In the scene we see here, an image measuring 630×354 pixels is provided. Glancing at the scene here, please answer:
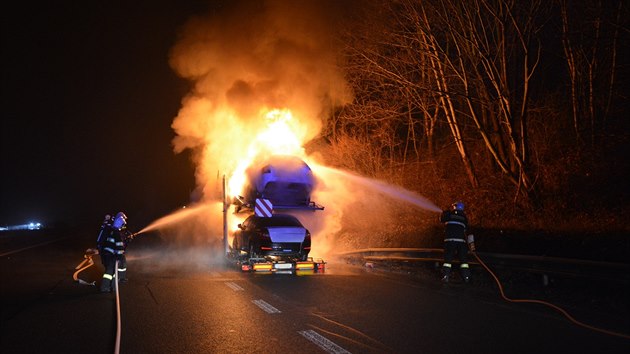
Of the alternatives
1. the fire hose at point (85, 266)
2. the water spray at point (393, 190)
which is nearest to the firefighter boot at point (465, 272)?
the fire hose at point (85, 266)

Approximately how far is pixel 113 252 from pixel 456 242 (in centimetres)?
728

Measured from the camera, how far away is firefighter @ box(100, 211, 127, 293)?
10750 mm

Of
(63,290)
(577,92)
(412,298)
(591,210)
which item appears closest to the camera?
(412,298)

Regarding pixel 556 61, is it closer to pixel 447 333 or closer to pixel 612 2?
pixel 612 2

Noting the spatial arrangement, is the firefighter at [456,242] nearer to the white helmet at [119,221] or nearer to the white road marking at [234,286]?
the white road marking at [234,286]

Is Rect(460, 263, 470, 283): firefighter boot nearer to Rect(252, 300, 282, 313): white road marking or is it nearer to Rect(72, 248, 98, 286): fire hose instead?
Rect(252, 300, 282, 313): white road marking

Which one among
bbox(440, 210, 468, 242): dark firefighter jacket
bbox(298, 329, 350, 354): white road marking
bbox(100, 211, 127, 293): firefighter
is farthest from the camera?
bbox(440, 210, 468, 242): dark firefighter jacket

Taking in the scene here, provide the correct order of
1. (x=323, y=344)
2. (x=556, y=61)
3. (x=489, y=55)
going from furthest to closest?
Result: (x=556, y=61), (x=489, y=55), (x=323, y=344)

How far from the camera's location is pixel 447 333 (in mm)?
6812

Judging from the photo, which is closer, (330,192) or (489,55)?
(489,55)

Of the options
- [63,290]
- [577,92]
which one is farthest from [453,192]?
[63,290]

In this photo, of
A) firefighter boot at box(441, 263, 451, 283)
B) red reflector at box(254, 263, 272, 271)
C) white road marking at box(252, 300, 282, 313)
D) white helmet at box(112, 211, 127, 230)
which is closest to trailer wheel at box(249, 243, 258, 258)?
red reflector at box(254, 263, 272, 271)

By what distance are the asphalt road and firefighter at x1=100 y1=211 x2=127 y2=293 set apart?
341 millimetres

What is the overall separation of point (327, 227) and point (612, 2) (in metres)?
11.3
